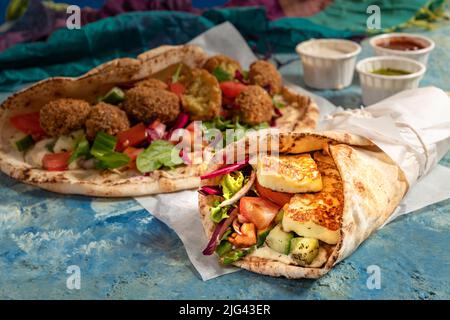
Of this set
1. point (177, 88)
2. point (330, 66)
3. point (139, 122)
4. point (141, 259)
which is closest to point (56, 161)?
point (139, 122)

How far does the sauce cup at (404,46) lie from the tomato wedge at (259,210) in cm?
336

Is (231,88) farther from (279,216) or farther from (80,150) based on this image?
(279,216)

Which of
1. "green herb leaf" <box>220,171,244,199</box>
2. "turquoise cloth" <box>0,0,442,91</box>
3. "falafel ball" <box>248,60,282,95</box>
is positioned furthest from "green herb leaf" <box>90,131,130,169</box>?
"turquoise cloth" <box>0,0,442,91</box>

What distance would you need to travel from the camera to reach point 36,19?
8.51 meters

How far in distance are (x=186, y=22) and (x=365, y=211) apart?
15.9ft

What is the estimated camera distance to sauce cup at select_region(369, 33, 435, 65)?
22.5ft

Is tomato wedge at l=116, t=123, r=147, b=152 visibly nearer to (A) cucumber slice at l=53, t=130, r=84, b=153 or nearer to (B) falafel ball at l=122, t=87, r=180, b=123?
(B) falafel ball at l=122, t=87, r=180, b=123

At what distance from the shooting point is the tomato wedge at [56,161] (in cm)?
532

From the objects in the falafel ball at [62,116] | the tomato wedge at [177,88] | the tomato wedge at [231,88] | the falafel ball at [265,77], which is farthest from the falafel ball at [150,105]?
the falafel ball at [265,77]

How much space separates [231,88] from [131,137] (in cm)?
118

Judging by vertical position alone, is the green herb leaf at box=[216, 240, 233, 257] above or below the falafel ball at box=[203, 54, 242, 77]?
below

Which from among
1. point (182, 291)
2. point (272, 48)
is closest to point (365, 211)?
point (182, 291)

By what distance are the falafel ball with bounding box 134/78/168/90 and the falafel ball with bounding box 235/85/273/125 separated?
2.27 ft

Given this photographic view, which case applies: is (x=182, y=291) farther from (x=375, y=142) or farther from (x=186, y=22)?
(x=186, y=22)
